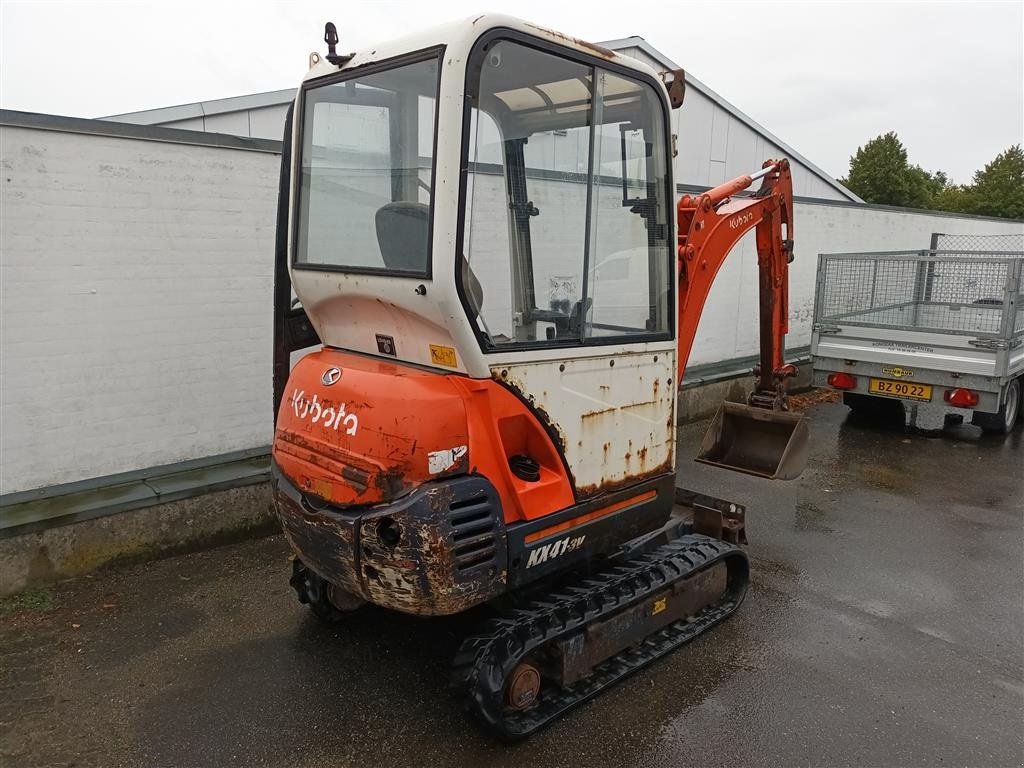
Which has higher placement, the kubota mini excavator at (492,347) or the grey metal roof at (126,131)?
the grey metal roof at (126,131)

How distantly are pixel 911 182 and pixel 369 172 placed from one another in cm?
3873

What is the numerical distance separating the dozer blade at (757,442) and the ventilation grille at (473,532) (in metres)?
2.44

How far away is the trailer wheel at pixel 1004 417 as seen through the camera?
25.5 feet

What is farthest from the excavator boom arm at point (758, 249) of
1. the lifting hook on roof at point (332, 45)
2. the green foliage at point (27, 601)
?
the green foliage at point (27, 601)

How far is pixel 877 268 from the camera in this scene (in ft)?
26.5

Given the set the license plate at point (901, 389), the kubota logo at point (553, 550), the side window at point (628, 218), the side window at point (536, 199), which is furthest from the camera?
the license plate at point (901, 389)

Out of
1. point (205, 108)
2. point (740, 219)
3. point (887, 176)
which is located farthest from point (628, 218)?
point (887, 176)

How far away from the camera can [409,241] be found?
2.72 m

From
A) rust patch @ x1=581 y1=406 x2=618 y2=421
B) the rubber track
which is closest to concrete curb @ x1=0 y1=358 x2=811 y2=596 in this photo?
the rubber track

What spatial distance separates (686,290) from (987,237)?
1627cm

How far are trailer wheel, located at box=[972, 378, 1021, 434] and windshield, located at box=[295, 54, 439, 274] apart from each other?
7.31 meters

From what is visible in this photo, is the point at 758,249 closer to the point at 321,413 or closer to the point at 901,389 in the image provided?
the point at 321,413

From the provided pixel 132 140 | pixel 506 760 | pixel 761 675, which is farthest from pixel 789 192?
pixel 132 140

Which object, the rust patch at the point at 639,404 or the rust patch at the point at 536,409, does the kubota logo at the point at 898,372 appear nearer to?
the rust patch at the point at 639,404
